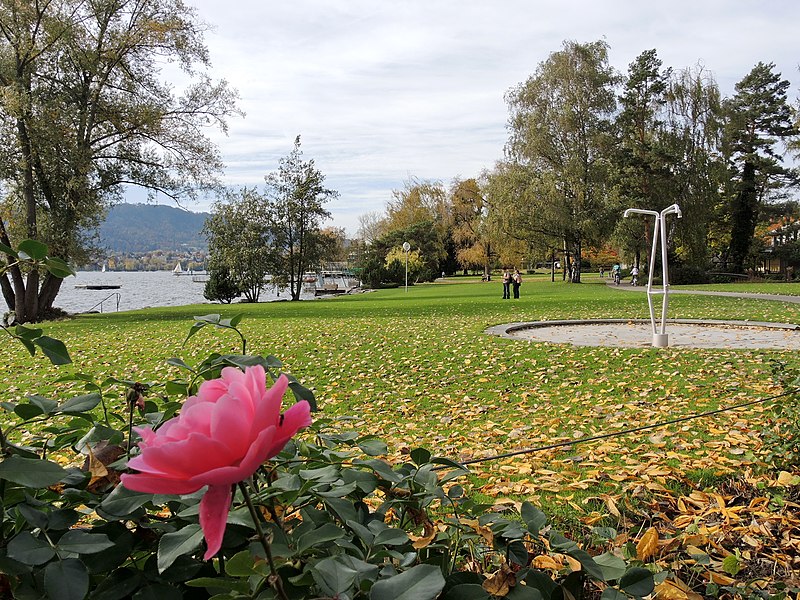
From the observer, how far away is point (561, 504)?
346cm

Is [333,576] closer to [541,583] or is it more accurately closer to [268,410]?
[268,410]

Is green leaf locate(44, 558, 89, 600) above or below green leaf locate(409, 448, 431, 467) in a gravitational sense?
below

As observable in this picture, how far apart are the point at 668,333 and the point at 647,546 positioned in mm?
10732

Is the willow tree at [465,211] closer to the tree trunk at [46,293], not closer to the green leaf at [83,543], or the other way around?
the tree trunk at [46,293]

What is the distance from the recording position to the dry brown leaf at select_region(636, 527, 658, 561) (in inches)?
103

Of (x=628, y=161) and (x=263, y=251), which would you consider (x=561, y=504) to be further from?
(x=628, y=161)

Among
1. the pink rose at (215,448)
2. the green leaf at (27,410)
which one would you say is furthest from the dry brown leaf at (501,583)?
the green leaf at (27,410)

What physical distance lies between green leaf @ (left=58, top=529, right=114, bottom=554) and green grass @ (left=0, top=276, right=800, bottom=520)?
304 centimetres

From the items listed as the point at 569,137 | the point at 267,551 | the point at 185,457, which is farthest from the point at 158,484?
the point at 569,137

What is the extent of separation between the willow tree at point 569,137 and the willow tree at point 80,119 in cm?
2209

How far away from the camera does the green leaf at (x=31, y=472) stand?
0.90 m

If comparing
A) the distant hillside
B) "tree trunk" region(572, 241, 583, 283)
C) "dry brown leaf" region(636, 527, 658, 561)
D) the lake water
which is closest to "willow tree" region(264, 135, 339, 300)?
the lake water

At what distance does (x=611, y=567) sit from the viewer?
1183 mm

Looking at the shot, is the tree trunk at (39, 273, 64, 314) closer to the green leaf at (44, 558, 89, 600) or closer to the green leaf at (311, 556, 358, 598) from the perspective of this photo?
the green leaf at (44, 558, 89, 600)
